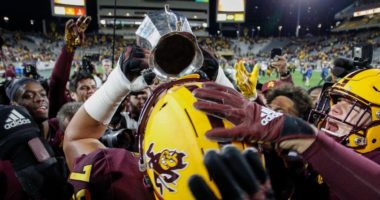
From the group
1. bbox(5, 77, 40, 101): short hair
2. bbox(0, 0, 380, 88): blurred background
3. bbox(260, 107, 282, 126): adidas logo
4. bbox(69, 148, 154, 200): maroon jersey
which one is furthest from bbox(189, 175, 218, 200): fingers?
bbox(0, 0, 380, 88): blurred background

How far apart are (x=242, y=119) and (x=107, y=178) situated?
688 millimetres

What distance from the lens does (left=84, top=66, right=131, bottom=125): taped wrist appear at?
4.66 feet

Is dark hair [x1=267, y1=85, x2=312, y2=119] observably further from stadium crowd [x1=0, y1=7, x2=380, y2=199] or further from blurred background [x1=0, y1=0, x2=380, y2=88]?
blurred background [x1=0, y1=0, x2=380, y2=88]

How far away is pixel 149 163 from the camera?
3.68 feet

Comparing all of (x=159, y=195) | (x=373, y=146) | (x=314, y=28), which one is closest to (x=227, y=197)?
(x=159, y=195)

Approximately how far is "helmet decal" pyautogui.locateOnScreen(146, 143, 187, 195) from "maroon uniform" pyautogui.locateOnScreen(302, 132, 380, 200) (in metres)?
0.43

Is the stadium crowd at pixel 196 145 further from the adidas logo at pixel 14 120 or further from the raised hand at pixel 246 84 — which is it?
the raised hand at pixel 246 84

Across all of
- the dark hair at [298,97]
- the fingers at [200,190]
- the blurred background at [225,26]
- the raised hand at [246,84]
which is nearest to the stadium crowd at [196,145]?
the fingers at [200,190]

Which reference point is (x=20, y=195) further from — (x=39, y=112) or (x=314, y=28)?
(x=314, y=28)

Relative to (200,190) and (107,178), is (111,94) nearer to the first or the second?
(107,178)

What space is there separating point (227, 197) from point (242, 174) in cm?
7

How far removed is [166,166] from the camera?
1056 millimetres

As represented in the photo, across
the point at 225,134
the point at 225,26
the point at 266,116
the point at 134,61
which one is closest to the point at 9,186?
the point at 134,61

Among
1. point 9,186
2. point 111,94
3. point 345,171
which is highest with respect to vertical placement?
point 111,94
